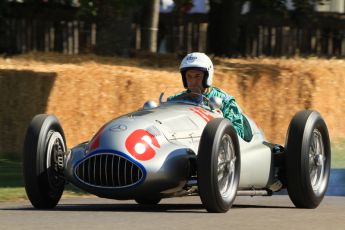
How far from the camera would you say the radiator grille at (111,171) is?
10.2 meters

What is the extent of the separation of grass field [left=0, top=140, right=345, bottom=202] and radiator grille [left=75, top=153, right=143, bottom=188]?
103 inches

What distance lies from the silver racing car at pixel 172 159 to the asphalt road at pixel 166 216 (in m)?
0.19

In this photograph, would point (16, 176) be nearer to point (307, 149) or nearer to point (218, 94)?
point (218, 94)

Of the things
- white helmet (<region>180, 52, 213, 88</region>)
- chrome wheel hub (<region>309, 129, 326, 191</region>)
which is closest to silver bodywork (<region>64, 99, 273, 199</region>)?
white helmet (<region>180, 52, 213, 88</region>)

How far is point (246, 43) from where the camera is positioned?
3044 cm

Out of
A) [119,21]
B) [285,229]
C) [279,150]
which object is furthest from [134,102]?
[285,229]

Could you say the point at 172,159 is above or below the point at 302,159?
above

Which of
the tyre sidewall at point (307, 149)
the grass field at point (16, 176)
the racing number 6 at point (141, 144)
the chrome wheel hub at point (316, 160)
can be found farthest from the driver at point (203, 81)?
the grass field at point (16, 176)

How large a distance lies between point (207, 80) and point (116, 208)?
5.12ft

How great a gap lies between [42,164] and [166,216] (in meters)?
1.36

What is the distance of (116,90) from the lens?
18406 mm

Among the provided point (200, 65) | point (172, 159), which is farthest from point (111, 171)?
point (200, 65)

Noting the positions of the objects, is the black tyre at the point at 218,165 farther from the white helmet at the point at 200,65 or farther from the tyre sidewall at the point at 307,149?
the white helmet at the point at 200,65

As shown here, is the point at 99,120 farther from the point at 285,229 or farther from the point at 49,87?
the point at 285,229
